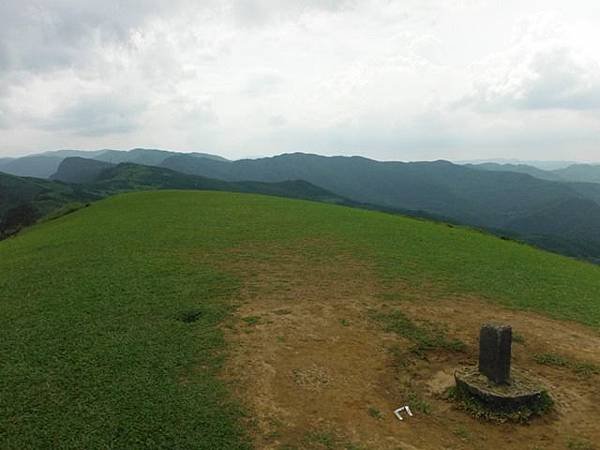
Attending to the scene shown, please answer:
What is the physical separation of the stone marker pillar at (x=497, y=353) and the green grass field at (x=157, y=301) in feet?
17.1

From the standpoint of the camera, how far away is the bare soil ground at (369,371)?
8.25 m

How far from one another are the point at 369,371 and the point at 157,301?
7.15m

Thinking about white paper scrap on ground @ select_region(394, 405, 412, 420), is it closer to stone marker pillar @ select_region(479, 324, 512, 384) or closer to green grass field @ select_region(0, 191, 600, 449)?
stone marker pillar @ select_region(479, 324, 512, 384)

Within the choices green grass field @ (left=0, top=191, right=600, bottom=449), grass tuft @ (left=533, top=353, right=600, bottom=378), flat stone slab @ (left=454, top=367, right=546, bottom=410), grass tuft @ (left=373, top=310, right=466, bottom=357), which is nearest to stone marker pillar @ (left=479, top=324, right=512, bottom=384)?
flat stone slab @ (left=454, top=367, right=546, bottom=410)

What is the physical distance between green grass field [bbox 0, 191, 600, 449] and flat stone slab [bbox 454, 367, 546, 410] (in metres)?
4.73

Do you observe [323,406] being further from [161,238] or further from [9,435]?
[161,238]

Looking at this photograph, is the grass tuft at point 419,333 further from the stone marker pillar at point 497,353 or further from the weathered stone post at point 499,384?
the stone marker pillar at point 497,353

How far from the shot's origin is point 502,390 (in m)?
9.16

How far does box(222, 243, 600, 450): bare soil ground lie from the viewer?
8.25 metres

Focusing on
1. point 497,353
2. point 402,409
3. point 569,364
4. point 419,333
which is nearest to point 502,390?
point 497,353

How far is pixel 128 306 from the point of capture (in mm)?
13703

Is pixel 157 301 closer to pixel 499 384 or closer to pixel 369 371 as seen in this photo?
pixel 369 371

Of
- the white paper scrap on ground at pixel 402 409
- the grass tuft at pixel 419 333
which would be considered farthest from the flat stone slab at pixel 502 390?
the grass tuft at pixel 419 333

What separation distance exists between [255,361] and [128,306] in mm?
5269
